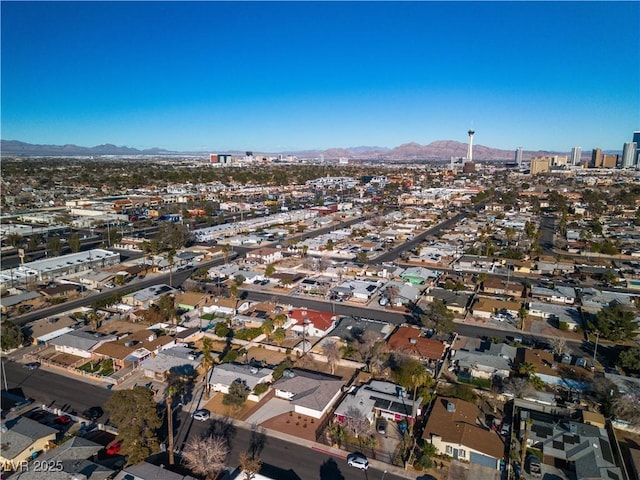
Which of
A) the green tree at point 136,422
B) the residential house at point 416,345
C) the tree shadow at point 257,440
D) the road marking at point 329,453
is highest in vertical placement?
the green tree at point 136,422

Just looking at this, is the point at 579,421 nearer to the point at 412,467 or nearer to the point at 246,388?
the point at 412,467

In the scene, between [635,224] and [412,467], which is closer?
[412,467]

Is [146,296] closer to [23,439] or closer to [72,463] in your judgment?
[23,439]

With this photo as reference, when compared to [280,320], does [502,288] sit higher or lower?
lower

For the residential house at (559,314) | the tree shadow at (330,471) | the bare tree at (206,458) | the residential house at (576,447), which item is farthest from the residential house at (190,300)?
Result: the residential house at (559,314)

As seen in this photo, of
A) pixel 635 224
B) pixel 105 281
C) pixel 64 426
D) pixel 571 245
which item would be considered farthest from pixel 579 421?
pixel 635 224

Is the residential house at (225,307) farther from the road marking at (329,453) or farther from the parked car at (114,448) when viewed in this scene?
the road marking at (329,453)

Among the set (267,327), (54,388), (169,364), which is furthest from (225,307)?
(54,388)
